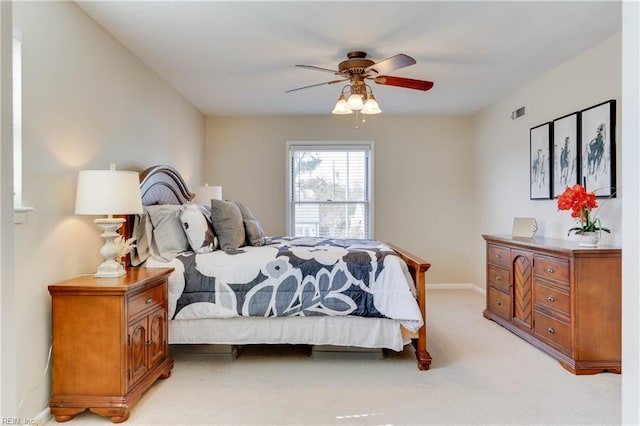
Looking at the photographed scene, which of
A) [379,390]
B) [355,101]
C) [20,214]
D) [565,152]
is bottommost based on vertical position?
[379,390]

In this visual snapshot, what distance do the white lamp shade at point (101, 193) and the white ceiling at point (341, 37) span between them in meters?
1.10

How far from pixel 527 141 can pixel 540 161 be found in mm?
379

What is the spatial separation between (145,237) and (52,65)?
1270 millimetres

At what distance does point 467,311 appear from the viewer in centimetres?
423

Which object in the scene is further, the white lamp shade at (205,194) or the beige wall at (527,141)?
the white lamp shade at (205,194)

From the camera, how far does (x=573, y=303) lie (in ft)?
8.89

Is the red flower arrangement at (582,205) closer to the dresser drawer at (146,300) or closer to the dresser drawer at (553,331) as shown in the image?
the dresser drawer at (553,331)

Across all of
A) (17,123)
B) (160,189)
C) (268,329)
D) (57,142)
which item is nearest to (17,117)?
(17,123)

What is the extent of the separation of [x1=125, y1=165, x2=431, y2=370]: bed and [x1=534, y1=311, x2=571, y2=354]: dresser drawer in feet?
3.31

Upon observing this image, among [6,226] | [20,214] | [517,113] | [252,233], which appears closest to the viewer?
[6,226]

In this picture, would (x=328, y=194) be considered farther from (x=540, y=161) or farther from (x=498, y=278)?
(x=540, y=161)

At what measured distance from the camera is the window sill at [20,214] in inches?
73.1

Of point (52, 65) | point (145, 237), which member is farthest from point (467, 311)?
point (52, 65)

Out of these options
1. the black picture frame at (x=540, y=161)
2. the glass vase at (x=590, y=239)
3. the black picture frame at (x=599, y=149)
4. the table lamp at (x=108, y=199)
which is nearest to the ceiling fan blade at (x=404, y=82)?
the black picture frame at (x=599, y=149)
